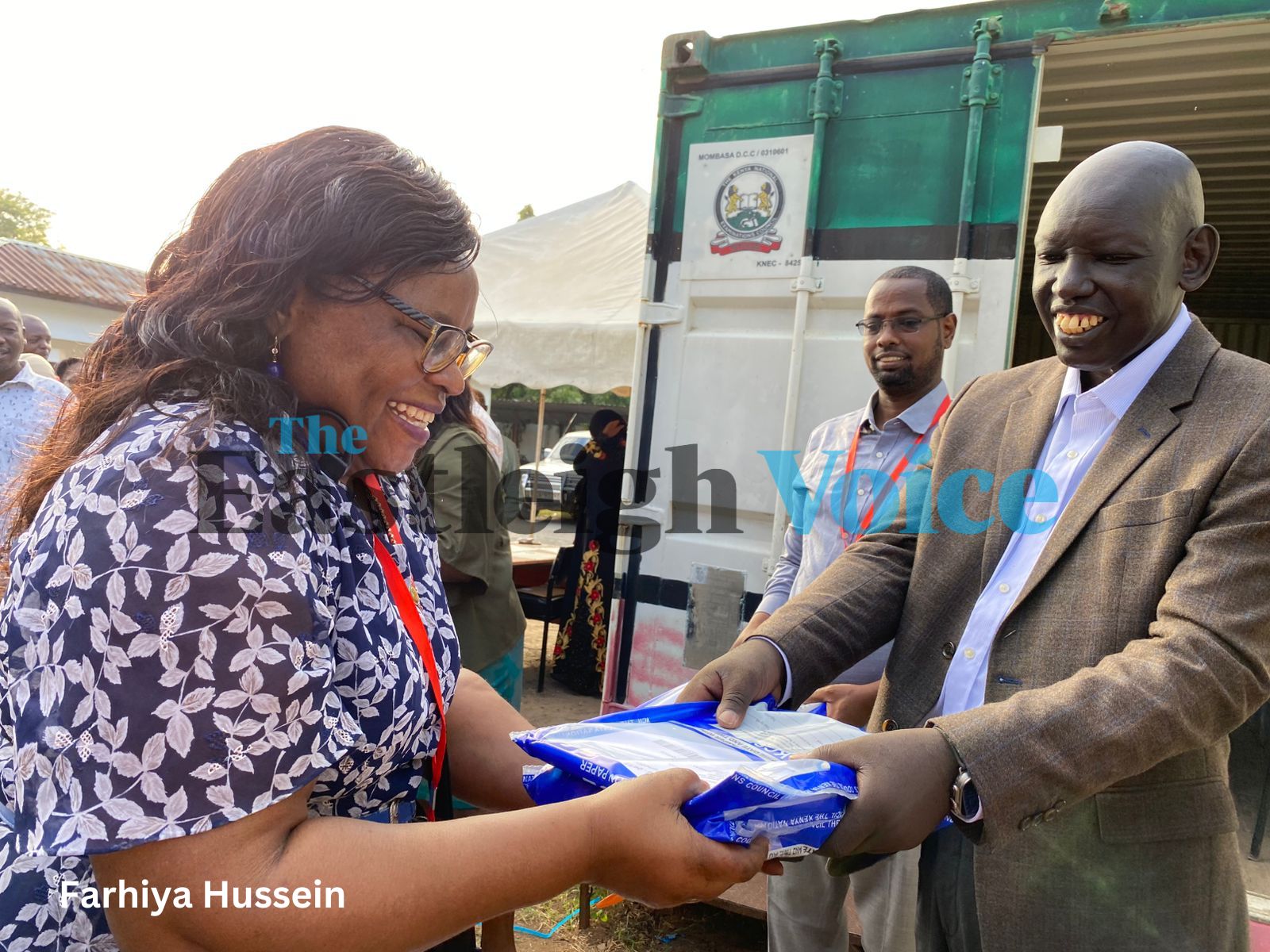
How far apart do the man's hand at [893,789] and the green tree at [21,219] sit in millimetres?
57878

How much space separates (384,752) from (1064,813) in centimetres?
114

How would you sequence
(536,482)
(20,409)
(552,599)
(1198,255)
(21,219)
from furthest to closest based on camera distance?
1. (21,219)
2. (536,482)
3. (552,599)
4. (20,409)
5. (1198,255)

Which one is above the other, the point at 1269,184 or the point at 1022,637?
the point at 1269,184

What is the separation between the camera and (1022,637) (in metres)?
1.59

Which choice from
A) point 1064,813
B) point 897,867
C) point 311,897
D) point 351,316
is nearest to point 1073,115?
point 897,867

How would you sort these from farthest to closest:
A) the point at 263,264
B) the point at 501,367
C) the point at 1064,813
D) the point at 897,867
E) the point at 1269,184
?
1. the point at 501,367
2. the point at 1269,184
3. the point at 897,867
4. the point at 1064,813
5. the point at 263,264

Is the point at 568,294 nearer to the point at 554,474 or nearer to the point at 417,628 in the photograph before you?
the point at 417,628

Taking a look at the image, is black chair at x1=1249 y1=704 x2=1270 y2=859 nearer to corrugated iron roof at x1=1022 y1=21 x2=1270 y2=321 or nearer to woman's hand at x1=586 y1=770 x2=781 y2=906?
corrugated iron roof at x1=1022 y1=21 x2=1270 y2=321

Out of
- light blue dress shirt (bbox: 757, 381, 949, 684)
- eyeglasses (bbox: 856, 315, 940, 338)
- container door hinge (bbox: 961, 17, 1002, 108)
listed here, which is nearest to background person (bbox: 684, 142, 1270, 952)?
light blue dress shirt (bbox: 757, 381, 949, 684)

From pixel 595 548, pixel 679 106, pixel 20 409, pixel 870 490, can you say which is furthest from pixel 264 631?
pixel 595 548

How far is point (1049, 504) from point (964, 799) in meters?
0.60

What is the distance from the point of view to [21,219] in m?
48.4

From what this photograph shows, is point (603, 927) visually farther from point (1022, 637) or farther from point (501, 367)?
point (501, 367)

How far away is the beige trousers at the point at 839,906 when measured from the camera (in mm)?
2654
